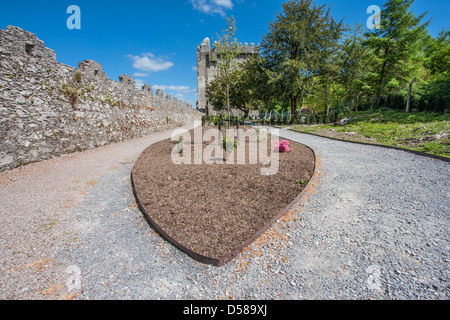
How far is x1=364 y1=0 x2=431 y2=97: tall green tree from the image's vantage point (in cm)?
2273

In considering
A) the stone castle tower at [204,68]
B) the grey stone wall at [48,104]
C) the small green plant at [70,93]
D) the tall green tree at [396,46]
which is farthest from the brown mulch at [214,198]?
the stone castle tower at [204,68]

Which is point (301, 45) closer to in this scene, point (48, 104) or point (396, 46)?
point (396, 46)

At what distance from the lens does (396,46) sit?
23.6 meters

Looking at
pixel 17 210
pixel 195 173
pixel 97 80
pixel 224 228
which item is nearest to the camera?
pixel 224 228

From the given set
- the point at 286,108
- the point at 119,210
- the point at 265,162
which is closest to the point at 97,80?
the point at 119,210

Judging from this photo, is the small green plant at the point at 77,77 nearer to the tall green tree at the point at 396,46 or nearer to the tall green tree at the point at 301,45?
the tall green tree at the point at 301,45

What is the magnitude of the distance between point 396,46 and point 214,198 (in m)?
33.0

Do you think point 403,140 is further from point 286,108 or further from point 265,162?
point 286,108

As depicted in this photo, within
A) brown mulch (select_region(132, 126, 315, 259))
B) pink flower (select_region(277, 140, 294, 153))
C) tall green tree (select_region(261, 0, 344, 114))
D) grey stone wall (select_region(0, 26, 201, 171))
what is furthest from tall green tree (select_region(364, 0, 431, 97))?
grey stone wall (select_region(0, 26, 201, 171))

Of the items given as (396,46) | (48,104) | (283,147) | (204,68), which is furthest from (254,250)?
(204,68)

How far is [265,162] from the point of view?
6.33 m

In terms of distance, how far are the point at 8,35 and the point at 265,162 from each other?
861cm

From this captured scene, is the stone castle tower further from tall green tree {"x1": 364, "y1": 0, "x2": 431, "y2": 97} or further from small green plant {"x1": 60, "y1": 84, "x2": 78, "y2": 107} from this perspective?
small green plant {"x1": 60, "y1": 84, "x2": 78, "y2": 107}

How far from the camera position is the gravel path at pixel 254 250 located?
2023mm
